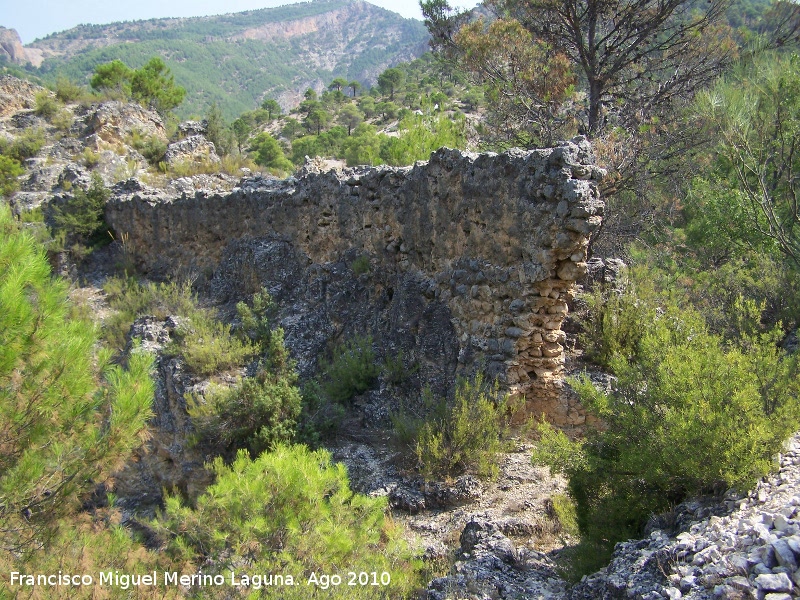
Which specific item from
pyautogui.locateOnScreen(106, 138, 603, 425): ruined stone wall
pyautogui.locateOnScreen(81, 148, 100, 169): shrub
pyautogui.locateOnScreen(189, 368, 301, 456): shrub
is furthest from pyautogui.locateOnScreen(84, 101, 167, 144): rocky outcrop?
pyautogui.locateOnScreen(189, 368, 301, 456): shrub

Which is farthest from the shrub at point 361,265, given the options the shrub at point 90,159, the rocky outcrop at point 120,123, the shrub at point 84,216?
the rocky outcrop at point 120,123

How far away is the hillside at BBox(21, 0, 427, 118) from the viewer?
80.7m

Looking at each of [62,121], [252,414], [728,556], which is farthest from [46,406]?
[62,121]

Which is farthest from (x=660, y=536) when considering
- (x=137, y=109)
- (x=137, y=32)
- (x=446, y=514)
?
(x=137, y=32)

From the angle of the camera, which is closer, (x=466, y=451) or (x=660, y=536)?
(x=660, y=536)

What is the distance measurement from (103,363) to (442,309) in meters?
3.51

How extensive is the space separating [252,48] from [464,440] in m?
120

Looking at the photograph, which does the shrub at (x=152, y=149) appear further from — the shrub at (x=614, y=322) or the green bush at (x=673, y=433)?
the green bush at (x=673, y=433)

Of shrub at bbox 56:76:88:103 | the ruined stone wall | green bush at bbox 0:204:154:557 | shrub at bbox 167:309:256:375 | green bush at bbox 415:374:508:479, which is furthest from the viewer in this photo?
shrub at bbox 56:76:88:103

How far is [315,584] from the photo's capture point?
141 inches

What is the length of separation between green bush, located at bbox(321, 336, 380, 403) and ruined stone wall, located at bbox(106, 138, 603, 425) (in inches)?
18.4

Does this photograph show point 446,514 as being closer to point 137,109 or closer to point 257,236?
point 257,236

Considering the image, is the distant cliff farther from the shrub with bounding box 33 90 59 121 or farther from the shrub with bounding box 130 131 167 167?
the shrub with bounding box 130 131 167 167

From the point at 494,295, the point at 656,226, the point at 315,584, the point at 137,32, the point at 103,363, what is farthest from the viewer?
the point at 137,32
